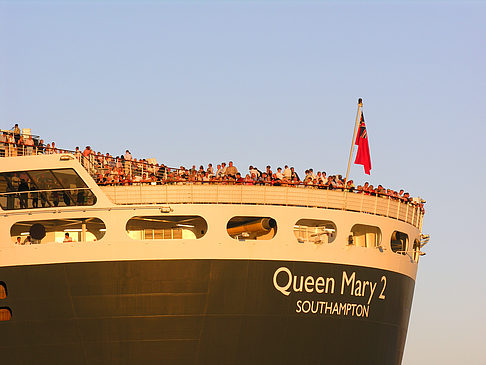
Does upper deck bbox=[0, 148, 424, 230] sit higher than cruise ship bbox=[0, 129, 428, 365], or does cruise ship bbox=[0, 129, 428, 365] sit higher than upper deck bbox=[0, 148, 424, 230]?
upper deck bbox=[0, 148, 424, 230]

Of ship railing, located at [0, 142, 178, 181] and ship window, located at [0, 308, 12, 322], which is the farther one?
ship railing, located at [0, 142, 178, 181]

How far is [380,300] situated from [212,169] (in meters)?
8.71

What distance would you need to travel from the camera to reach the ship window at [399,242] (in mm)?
42091

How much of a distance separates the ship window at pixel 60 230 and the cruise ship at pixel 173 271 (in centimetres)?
8

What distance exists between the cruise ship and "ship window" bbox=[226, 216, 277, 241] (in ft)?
0.17

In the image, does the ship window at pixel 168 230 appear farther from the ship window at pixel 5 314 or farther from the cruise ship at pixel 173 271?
the ship window at pixel 5 314

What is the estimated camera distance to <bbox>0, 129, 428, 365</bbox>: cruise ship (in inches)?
1442

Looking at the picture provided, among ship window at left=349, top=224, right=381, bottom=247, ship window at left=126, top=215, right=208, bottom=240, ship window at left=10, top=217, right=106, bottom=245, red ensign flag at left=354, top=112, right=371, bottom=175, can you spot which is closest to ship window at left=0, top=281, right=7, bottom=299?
ship window at left=10, top=217, right=106, bottom=245

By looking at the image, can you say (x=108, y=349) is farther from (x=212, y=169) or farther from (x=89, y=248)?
(x=212, y=169)

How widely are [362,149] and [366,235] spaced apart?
12.0 feet

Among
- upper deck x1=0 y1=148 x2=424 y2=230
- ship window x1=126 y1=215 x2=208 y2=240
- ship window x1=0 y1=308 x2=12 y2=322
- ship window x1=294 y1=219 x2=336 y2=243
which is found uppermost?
upper deck x1=0 y1=148 x2=424 y2=230

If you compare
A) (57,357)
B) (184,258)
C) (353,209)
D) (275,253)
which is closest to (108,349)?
(57,357)

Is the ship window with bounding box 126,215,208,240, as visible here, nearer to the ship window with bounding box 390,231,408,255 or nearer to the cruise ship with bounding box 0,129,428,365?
the cruise ship with bounding box 0,129,428,365

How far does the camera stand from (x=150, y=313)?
36562 mm
